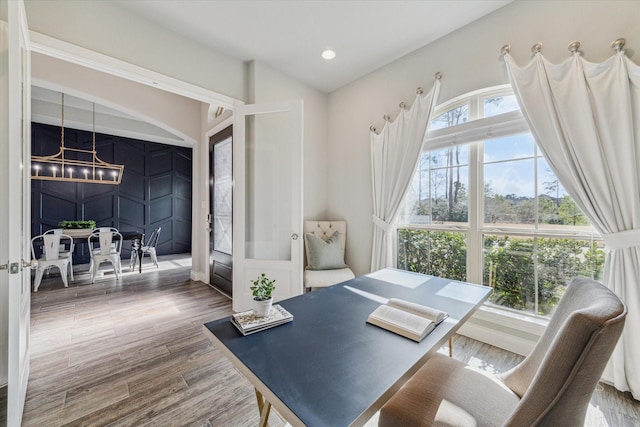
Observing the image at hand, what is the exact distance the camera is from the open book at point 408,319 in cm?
109

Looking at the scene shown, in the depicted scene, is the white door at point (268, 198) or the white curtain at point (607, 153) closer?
the white curtain at point (607, 153)

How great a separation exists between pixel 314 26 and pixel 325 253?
2382 mm

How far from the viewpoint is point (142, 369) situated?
197cm

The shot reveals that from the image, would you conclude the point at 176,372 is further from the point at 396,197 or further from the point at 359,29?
the point at 359,29

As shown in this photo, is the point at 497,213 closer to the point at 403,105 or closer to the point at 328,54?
the point at 403,105

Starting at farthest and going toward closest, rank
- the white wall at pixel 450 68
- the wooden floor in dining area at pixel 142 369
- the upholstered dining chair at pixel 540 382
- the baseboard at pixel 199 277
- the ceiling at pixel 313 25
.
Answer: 1. the baseboard at pixel 199 277
2. the ceiling at pixel 313 25
3. the white wall at pixel 450 68
4. the wooden floor in dining area at pixel 142 369
5. the upholstered dining chair at pixel 540 382

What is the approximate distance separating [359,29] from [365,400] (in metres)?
2.90

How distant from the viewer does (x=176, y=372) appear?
1.93m

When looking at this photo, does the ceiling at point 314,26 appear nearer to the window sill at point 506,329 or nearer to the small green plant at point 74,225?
the window sill at point 506,329

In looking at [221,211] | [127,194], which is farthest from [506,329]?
[127,194]

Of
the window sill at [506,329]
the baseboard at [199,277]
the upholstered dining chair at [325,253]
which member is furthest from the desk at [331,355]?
the baseboard at [199,277]

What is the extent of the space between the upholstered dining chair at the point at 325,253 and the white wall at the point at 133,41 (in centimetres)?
190

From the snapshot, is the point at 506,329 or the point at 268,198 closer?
the point at 506,329

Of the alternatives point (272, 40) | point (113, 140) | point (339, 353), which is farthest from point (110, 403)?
point (113, 140)
